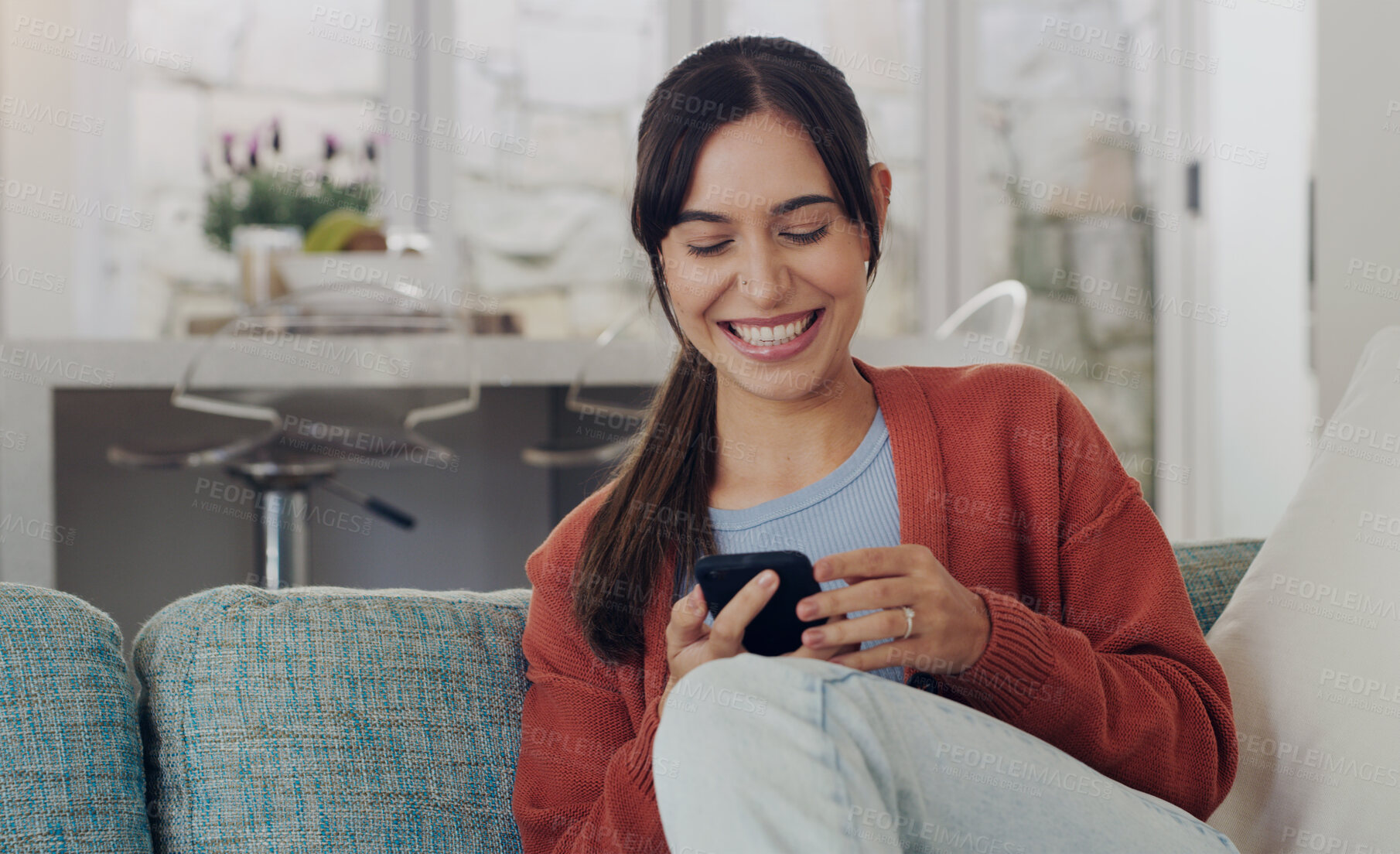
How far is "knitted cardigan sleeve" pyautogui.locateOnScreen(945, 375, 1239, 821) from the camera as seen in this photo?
2.93ft

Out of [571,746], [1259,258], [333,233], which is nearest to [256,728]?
[571,746]

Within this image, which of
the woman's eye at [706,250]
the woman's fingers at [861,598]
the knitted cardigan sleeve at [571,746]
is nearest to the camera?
the woman's fingers at [861,598]

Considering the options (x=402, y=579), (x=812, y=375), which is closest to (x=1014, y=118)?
(x=402, y=579)

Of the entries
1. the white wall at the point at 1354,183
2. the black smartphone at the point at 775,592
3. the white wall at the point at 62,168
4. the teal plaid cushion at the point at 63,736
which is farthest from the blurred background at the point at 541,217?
the black smartphone at the point at 775,592

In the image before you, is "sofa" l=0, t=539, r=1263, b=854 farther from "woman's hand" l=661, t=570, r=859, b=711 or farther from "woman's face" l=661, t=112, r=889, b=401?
"woman's face" l=661, t=112, r=889, b=401

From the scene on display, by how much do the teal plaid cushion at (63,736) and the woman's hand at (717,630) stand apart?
44cm

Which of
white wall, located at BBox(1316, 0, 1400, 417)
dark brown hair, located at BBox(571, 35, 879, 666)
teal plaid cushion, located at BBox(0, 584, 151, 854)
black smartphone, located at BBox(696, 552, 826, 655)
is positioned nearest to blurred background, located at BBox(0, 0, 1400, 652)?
white wall, located at BBox(1316, 0, 1400, 417)

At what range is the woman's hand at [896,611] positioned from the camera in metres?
0.86

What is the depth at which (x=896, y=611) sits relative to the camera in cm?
87

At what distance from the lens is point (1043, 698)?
89cm

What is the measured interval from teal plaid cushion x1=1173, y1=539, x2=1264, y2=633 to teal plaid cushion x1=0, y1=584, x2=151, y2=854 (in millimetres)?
988

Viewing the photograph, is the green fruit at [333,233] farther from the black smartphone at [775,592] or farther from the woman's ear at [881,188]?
the black smartphone at [775,592]

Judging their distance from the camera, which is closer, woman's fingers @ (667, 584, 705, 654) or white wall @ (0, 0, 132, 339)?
woman's fingers @ (667, 584, 705, 654)

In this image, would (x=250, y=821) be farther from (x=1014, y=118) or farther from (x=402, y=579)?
(x=1014, y=118)
